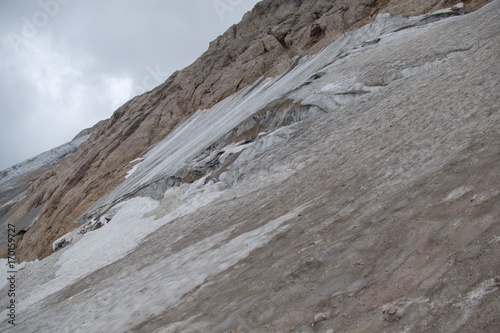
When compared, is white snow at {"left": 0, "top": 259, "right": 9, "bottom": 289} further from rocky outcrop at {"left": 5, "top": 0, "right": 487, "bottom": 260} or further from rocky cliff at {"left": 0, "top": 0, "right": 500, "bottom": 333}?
rocky cliff at {"left": 0, "top": 0, "right": 500, "bottom": 333}

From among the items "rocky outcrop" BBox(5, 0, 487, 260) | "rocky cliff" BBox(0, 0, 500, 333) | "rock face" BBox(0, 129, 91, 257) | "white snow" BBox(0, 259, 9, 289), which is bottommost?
"rocky cliff" BBox(0, 0, 500, 333)

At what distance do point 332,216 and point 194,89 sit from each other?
4794cm

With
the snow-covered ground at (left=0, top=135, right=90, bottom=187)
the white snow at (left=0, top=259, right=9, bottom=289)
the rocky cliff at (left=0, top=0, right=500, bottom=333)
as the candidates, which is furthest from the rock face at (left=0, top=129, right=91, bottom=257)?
the rocky cliff at (left=0, top=0, right=500, bottom=333)

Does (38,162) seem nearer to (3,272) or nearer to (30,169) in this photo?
(30,169)

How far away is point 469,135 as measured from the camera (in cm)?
881

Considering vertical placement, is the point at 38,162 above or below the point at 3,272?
above

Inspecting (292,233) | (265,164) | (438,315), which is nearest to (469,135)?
(292,233)

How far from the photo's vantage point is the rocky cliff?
5.21 metres

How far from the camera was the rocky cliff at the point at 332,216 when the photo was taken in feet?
17.1

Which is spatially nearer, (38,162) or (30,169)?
(30,169)

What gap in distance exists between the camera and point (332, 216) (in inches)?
331

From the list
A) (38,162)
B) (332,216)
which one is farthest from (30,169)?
(332,216)

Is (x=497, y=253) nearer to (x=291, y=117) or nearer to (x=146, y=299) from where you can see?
(x=146, y=299)

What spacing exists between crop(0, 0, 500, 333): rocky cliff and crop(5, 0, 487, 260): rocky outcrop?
333 inches
